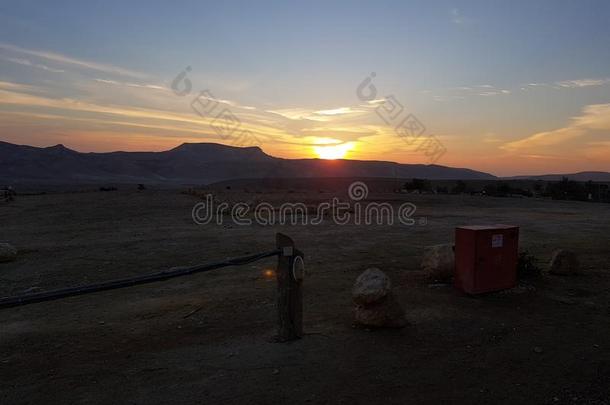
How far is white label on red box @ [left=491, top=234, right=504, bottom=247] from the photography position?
6750 mm

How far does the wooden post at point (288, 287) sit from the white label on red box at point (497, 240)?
10.9ft

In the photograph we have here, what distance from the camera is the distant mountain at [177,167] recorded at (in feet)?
412

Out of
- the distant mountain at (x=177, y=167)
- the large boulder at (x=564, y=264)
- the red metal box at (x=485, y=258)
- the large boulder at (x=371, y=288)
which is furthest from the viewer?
the distant mountain at (x=177, y=167)

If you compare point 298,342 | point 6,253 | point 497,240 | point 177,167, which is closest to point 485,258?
point 497,240

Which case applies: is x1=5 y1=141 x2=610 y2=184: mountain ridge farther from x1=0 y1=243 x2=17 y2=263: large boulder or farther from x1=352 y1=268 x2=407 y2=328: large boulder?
x1=352 y1=268 x2=407 y2=328: large boulder

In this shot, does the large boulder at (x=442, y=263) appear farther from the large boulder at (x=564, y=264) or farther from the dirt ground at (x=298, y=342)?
the large boulder at (x=564, y=264)

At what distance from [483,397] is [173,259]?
787 cm

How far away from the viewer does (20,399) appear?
12.7ft

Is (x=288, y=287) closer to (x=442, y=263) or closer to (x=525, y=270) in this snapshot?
(x=442, y=263)

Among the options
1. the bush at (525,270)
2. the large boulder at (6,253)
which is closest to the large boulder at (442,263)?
the bush at (525,270)

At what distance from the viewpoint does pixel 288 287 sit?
4965 millimetres

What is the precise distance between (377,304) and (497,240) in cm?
256

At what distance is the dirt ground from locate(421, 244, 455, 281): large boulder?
0.34m

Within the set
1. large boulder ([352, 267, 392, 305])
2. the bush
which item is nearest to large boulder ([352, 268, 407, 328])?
large boulder ([352, 267, 392, 305])
